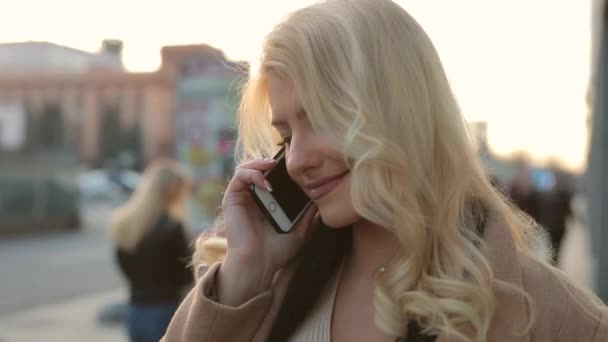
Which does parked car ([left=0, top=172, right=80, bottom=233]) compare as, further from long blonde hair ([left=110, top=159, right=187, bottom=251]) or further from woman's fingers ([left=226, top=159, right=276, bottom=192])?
woman's fingers ([left=226, top=159, right=276, bottom=192])

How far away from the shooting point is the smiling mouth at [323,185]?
1.61 meters

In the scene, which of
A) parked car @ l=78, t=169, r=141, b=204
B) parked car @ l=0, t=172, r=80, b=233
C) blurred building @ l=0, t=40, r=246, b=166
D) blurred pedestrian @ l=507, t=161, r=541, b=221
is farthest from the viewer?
blurred building @ l=0, t=40, r=246, b=166

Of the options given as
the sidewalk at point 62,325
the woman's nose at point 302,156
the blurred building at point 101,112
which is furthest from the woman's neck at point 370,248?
the blurred building at point 101,112

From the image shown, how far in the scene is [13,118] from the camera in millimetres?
27953

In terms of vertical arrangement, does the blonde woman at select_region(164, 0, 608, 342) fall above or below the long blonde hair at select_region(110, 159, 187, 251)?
above

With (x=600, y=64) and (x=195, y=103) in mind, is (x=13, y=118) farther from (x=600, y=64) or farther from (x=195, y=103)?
(x=600, y=64)

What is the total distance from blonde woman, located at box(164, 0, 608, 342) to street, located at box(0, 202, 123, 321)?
31.5 feet

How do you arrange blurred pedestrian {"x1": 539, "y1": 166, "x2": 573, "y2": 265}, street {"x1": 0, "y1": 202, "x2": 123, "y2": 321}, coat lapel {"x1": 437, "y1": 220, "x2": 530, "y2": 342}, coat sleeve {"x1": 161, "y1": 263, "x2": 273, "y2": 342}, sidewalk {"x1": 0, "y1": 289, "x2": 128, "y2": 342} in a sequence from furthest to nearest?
1. street {"x1": 0, "y1": 202, "x2": 123, "y2": 321}
2. blurred pedestrian {"x1": 539, "y1": 166, "x2": 573, "y2": 265}
3. sidewalk {"x1": 0, "y1": 289, "x2": 128, "y2": 342}
4. coat sleeve {"x1": 161, "y1": 263, "x2": 273, "y2": 342}
5. coat lapel {"x1": 437, "y1": 220, "x2": 530, "y2": 342}

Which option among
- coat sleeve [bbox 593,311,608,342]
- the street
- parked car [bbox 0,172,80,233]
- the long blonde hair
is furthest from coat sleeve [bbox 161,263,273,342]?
parked car [bbox 0,172,80,233]

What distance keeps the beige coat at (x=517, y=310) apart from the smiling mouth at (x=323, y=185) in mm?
270

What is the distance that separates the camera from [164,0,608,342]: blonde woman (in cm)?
157

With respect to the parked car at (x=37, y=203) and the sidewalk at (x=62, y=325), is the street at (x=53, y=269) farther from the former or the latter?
the parked car at (x=37, y=203)

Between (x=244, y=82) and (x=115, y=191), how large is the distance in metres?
44.9

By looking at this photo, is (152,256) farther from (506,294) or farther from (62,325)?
(62,325)
